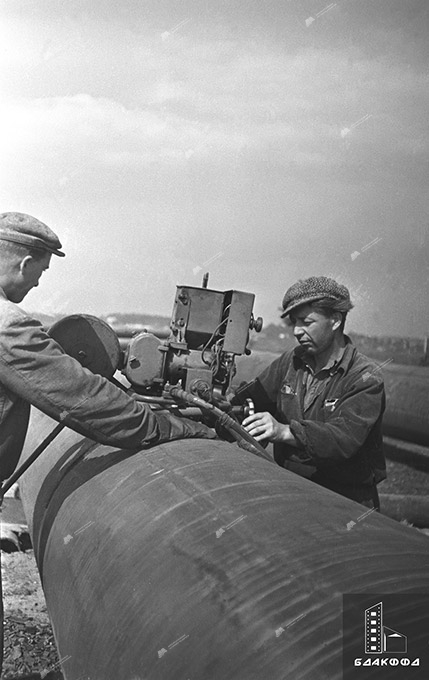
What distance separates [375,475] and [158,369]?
1216 mm

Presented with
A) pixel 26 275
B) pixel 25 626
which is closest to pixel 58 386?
pixel 26 275

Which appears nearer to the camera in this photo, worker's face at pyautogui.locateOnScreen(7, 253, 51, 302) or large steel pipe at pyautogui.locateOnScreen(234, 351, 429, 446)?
worker's face at pyautogui.locateOnScreen(7, 253, 51, 302)

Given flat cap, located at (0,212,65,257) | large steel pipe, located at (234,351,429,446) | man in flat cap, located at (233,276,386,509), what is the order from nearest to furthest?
flat cap, located at (0,212,65,257), man in flat cap, located at (233,276,386,509), large steel pipe, located at (234,351,429,446)

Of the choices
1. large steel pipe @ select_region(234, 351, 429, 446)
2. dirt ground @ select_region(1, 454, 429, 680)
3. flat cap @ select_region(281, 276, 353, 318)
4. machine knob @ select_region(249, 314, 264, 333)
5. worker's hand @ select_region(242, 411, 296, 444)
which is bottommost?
dirt ground @ select_region(1, 454, 429, 680)

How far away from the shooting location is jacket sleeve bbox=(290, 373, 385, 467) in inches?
129

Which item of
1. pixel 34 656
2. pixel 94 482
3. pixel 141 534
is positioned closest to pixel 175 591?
pixel 141 534

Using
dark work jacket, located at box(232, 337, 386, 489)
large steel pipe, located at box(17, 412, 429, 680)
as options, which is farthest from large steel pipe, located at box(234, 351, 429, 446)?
large steel pipe, located at box(17, 412, 429, 680)

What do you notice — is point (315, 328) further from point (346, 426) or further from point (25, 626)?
point (25, 626)

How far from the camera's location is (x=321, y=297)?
354cm

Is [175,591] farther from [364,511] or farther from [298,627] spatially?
[364,511]

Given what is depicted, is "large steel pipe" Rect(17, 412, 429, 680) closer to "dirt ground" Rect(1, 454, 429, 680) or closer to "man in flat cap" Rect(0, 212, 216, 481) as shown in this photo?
"man in flat cap" Rect(0, 212, 216, 481)

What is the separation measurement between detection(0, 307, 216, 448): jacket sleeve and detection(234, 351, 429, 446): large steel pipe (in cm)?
488

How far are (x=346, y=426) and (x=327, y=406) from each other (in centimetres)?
24

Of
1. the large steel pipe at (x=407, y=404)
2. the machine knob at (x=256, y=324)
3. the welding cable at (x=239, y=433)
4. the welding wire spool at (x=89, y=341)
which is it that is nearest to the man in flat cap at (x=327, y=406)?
the machine knob at (x=256, y=324)
